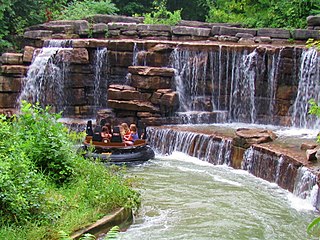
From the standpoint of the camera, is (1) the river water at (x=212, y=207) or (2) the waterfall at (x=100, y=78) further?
(2) the waterfall at (x=100, y=78)

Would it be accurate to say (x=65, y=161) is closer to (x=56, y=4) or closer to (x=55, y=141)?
(x=55, y=141)

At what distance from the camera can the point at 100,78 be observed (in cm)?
1938

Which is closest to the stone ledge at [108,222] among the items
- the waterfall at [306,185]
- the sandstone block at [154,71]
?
the waterfall at [306,185]

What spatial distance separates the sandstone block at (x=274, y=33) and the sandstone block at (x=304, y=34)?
31cm

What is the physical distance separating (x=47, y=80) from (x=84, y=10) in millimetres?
6107

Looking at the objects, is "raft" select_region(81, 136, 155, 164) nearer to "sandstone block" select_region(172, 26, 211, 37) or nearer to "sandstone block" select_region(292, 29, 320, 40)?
"sandstone block" select_region(172, 26, 211, 37)

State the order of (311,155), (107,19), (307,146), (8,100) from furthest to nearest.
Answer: (107,19), (8,100), (307,146), (311,155)

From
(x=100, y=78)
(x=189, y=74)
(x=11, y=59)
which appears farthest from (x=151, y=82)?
(x=11, y=59)

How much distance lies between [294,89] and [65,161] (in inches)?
399

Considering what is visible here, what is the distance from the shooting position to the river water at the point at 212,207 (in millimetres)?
8938

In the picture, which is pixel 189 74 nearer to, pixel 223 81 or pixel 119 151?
pixel 223 81

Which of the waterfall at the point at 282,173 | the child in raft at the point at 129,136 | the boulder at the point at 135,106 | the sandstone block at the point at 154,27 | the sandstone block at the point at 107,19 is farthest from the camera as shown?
the sandstone block at the point at 107,19

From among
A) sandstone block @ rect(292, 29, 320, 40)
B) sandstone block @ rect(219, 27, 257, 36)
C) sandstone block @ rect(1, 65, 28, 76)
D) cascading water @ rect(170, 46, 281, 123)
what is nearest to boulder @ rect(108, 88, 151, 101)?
cascading water @ rect(170, 46, 281, 123)

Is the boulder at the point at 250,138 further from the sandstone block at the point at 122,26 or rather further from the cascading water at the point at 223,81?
the sandstone block at the point at 122,26
